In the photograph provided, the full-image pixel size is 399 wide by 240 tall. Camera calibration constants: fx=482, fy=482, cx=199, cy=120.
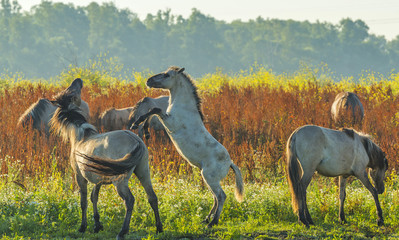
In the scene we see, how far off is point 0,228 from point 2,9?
9245 centimetres

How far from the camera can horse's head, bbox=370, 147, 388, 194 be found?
705cm

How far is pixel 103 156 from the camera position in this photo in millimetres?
5742

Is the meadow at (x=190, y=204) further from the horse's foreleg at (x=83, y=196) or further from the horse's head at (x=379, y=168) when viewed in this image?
the horse's head at (x=379, y=168)

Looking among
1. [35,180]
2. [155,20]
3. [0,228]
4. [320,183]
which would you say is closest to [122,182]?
[0,228]

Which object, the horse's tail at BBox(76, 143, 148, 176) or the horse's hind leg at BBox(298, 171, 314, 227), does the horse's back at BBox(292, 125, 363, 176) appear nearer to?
the horse's hind leg at BBox(298, 171, 314, 227)

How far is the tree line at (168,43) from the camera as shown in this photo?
77.2 meters

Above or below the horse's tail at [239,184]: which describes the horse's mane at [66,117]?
above

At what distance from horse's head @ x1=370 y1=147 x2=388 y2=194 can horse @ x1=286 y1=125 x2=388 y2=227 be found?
7 cm

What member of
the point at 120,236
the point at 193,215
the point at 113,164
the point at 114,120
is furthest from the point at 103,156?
the point at 114,120

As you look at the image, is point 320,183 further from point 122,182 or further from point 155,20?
point 155,20

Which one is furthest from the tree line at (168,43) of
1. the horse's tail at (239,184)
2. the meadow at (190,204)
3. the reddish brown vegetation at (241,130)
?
the horse's tail at (239,184)

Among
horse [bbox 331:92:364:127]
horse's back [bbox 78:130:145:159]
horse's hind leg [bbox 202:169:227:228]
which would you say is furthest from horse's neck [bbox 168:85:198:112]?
horse [bbox 331:92:364:127]

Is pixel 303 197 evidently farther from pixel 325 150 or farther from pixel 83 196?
pixel 83 196

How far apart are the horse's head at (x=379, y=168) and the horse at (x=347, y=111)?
5115 millimetres
